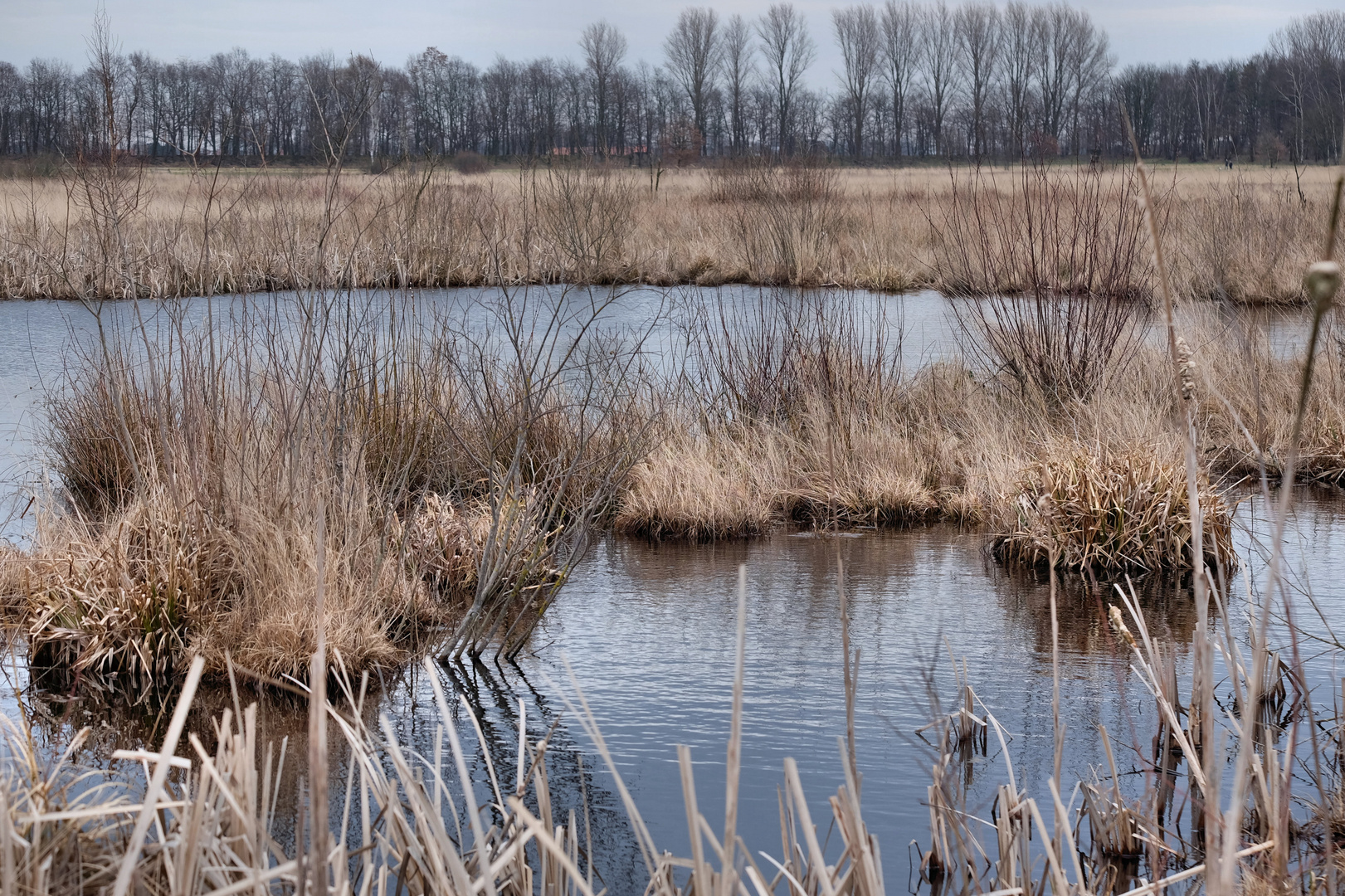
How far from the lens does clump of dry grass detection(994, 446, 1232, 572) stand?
6035mm

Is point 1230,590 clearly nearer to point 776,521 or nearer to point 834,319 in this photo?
point 776,521

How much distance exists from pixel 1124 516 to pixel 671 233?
16561mm

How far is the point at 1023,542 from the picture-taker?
6.41 meters

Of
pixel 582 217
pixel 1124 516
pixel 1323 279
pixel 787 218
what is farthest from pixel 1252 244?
pixel 1323 279

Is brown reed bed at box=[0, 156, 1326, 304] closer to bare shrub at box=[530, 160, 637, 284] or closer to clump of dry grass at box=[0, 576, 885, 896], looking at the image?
bare shrub at box=[530, 160, 637, 284]

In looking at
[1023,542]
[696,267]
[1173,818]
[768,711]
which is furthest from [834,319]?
[696,267]

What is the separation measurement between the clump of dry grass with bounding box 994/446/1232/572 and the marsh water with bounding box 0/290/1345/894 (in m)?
0.16

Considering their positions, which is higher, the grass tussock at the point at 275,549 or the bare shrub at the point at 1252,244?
the bare shrub at the point at 1252,244

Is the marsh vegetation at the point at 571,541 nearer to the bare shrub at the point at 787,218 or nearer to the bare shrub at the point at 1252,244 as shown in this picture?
the bare shrub at the point at 787,218

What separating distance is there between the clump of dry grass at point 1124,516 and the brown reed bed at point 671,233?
5.41 feet

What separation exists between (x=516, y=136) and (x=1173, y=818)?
61.3 metres

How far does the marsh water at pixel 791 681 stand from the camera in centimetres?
377

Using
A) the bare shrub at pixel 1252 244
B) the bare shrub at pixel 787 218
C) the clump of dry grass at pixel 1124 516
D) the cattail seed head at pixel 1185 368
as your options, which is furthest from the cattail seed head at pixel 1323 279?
the bare shrub at pixel 1252 244

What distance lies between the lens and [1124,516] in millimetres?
6117
